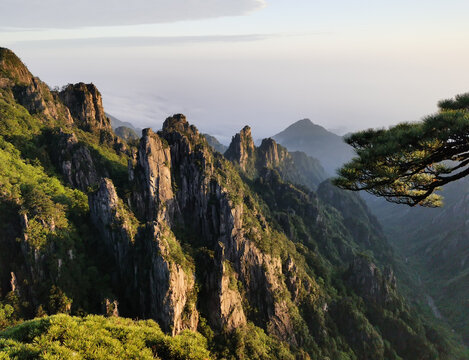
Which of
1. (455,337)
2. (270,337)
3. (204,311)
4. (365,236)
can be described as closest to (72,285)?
(204,311)

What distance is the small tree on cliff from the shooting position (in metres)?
10.4

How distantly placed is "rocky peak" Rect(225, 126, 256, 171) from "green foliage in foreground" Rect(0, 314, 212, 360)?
155 m

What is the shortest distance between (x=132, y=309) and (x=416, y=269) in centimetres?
18038

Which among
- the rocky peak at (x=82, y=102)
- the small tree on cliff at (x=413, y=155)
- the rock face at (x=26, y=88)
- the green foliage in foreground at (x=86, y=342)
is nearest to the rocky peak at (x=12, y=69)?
the rock face at (x=26, y=88)

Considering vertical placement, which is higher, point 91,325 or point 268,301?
point 91,325

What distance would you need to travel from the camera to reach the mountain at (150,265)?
140ft

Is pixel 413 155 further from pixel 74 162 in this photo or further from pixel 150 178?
pixel 74 162

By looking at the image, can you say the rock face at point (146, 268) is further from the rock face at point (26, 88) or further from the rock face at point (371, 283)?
the rock face at point (371, 283)

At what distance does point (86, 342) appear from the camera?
12547 millimetres

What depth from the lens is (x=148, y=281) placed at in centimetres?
4894

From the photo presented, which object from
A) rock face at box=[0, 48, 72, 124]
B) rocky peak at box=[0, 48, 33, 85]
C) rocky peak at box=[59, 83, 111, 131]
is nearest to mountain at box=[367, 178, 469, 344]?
rocky peak at box=[59, 83, 111, 131]

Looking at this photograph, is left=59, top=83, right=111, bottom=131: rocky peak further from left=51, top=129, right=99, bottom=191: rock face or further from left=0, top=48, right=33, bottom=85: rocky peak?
left=51, top=129, right=99, bottom=191: rock face

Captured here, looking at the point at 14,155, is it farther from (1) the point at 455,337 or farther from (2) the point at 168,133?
(1) the point at 455,337

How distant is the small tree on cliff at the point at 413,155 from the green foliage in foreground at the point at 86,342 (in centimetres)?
1361
